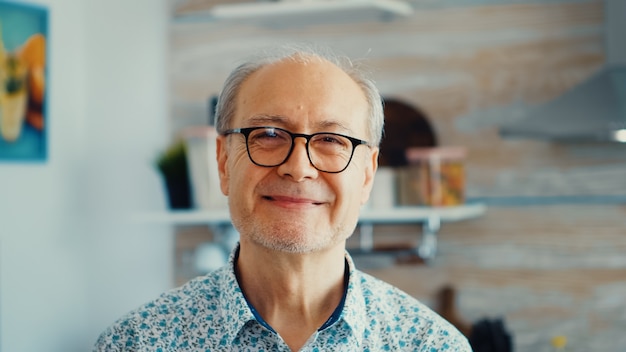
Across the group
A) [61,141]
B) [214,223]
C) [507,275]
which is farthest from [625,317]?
[61,141]

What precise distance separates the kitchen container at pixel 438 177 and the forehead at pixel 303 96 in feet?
4.08

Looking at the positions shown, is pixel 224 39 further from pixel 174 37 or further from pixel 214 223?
pixel 214 223

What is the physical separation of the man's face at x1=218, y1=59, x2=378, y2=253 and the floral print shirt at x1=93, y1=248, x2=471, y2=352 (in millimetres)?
105

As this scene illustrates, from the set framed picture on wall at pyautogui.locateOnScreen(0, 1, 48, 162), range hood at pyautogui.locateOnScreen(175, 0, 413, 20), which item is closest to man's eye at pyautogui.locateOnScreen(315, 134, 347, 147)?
range hood at pyautogui.locateOnScreen(175, 0, 413, 20)

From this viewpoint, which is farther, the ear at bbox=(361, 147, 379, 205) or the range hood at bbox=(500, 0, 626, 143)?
the range hood at bbox=(500, 0, 626, 143)

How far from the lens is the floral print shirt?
1.40 m

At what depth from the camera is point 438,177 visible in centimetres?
268

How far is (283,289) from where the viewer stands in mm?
1416

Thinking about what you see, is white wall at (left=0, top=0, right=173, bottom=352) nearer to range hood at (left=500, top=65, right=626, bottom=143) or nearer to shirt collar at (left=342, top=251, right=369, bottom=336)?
range hood at (left=500, top=65, right=626, bottom=143)

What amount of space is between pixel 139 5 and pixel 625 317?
1.74m

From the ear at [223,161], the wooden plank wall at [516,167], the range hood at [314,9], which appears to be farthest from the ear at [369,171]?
the wooden plank wall at [516,167]

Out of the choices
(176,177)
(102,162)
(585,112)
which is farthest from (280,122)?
(102,162)

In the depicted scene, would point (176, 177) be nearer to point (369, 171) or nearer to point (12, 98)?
point (12, 98)

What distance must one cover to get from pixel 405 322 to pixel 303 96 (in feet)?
1.25
